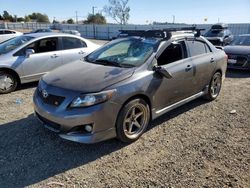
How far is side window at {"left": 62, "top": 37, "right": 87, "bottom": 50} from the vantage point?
7.46m

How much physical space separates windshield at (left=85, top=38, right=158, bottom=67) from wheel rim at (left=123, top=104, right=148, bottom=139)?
27.7 inches

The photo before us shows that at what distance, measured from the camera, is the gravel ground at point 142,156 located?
310 centimetres

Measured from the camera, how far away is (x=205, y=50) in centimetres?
546

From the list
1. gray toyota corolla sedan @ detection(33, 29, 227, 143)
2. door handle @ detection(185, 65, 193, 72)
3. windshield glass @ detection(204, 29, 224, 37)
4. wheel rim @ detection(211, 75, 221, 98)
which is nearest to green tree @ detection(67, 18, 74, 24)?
windshield glass @ detection(204, 29, 224, 37)

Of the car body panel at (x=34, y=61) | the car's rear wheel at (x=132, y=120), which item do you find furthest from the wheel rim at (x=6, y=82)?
the car's rear wheel at (x=132, y=120)

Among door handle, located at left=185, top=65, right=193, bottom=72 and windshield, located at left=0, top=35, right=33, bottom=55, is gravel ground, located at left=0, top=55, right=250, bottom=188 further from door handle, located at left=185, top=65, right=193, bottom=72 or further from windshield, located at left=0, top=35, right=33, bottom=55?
windshield, located at left=0, top=35, right=33, bottom=55

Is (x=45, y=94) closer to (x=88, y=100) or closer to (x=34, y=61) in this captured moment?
(x=88, y=100)

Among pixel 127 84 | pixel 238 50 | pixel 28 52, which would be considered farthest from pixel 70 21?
pixel 127 84

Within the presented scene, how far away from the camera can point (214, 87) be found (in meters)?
5.95

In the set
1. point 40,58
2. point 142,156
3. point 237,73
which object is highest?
point 40,58

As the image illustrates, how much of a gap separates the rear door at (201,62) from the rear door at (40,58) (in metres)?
3.83

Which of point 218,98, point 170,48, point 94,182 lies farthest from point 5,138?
point 218,98

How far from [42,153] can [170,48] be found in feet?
8.85

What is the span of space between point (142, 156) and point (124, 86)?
1.01 meters
